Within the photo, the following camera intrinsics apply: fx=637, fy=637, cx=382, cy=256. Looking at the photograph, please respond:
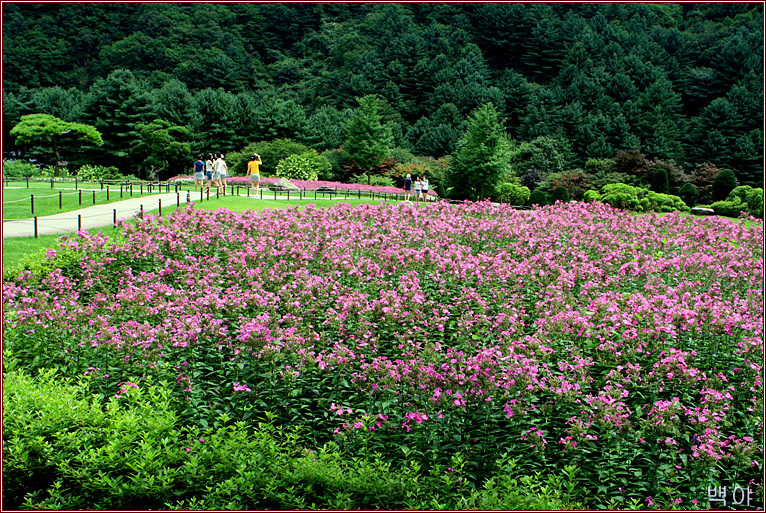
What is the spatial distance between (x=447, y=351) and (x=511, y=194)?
27.8 m

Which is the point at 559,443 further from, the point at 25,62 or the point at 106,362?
the point at 25,62

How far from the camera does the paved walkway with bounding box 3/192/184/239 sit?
14.5 meters

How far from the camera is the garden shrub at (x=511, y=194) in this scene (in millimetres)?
33688

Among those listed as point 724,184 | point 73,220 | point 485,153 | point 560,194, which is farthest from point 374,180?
point 73,220

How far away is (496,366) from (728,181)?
30.0m

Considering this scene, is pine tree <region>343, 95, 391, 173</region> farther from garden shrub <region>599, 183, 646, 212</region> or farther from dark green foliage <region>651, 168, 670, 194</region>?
garden shrub <region>599, 183, 646, 212</region>

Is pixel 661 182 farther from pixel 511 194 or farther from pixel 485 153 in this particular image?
pixel 485 153

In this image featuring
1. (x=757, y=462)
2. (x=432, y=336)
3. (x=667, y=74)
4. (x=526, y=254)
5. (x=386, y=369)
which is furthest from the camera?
(x=667, y=74)

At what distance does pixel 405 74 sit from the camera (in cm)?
7281

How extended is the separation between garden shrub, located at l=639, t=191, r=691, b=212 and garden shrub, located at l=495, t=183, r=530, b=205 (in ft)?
21.3

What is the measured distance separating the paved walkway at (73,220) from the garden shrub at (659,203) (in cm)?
1986

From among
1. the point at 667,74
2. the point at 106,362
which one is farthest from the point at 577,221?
the point at 667,74

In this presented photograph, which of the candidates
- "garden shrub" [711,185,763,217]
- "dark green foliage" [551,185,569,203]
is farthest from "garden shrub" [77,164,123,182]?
"garden shrub" [711,185,763,217]

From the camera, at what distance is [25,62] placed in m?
69.1
